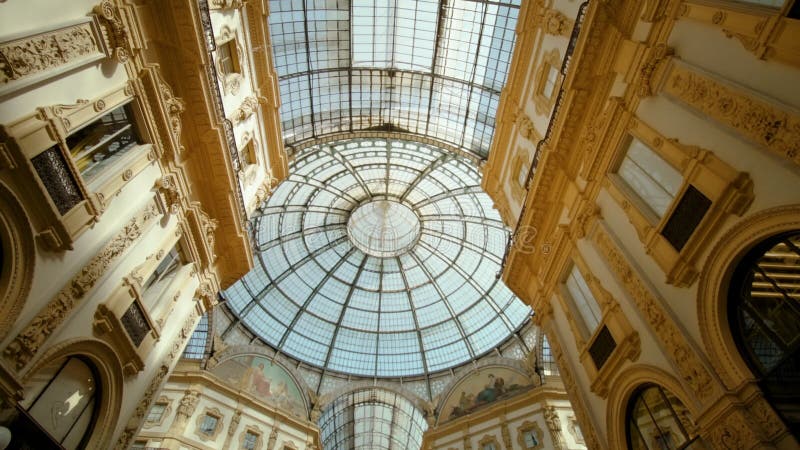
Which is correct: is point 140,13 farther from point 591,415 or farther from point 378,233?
point 378,233

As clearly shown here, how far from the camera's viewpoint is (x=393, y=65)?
29422mm

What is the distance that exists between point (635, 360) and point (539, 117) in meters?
11.2

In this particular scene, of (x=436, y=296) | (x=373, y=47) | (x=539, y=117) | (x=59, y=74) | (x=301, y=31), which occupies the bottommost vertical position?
(x=59, y=74)

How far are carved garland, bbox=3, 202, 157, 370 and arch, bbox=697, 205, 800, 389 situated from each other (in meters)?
14.3

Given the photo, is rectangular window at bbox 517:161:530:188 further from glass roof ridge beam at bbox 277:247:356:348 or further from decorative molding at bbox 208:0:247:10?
glass roof ridge beam at bbox 277:247:356:348

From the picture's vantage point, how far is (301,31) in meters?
25.9

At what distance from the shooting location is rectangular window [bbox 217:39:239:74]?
17.3m

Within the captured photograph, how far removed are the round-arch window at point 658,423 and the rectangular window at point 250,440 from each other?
82.4ft

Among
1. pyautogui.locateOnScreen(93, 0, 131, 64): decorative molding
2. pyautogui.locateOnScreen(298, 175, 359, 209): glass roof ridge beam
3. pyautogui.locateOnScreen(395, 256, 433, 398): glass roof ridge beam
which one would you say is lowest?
pyautogui.locateOnScreen(93, 0, 131, 64): decorative molding

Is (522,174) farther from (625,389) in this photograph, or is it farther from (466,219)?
(466,219)

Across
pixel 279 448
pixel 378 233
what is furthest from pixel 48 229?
pixel 378 233

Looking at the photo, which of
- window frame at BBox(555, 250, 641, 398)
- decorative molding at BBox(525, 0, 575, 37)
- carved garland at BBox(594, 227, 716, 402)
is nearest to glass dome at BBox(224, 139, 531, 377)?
decorative molding at BBox(525, 0, 575, 37)

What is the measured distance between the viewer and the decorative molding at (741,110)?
719 centimetres

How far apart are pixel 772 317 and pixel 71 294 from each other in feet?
50.1
